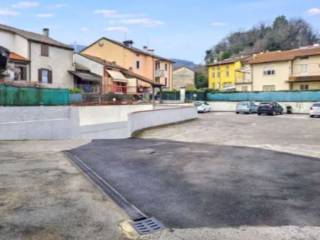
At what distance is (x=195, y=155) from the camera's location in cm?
1391

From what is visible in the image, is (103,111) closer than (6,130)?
No

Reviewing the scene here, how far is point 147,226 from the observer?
6145 mm

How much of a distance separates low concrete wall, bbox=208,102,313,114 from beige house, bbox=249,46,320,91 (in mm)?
9275

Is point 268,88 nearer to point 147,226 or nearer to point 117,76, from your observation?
point 117,76

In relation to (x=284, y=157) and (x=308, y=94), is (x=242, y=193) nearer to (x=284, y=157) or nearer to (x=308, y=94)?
(x=284, y=157)

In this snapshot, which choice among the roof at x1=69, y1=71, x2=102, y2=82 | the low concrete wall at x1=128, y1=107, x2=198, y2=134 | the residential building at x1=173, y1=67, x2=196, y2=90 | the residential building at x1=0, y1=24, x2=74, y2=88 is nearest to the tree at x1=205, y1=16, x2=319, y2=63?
the residential building at x1=173, y1=67, x2=196, y2=90

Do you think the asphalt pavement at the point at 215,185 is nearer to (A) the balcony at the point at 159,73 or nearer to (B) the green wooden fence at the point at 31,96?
(B) the green wooden fence at the point at 31,96

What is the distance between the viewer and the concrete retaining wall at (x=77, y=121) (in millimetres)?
20172

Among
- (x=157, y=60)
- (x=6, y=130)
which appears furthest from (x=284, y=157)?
(x=157, y=60)

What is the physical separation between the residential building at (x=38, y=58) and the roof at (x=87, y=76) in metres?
0.85

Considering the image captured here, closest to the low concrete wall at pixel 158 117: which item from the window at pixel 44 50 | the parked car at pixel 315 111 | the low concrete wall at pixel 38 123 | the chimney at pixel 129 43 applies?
the low concrete wall at pixel 38 123

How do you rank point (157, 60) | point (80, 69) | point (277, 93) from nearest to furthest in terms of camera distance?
point (80, 69) < point (277, 93) < point (157, 60)

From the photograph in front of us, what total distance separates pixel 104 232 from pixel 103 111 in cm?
2611

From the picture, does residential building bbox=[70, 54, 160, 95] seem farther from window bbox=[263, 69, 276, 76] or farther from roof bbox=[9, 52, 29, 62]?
window bbox=[263, 69, 276, 76]
